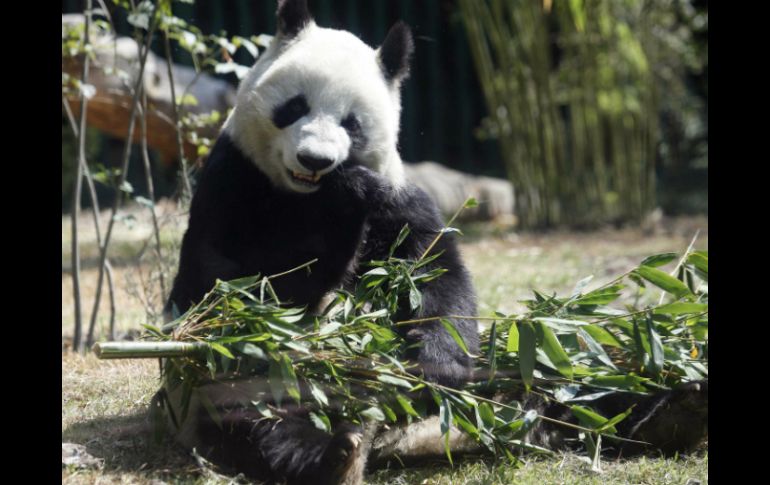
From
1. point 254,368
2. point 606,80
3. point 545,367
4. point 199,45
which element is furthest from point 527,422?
point 606,80

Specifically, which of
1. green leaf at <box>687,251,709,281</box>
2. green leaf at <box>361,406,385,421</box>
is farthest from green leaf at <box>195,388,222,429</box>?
green leaf at <box>687,251,709,281</box>

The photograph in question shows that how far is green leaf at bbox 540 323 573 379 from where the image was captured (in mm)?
3213

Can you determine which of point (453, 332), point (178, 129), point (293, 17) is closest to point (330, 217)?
point (453, 332)

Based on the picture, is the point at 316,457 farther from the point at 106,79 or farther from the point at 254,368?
→ the point at 106,79

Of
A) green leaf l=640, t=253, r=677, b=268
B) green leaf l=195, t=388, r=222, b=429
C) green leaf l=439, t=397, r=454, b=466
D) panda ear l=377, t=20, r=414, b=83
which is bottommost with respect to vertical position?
green leaf l=439, t=397, r=454, b=466

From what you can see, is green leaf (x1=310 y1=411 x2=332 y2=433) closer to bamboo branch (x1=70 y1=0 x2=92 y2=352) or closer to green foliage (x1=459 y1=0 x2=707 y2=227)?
bamboo branch (x1=70 y1=0 x2=92 y2=352)

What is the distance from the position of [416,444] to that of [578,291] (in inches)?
36.3

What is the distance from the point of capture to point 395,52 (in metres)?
4.14

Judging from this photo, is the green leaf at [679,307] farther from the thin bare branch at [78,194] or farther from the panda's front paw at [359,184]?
the thin bare branch at [78,194]

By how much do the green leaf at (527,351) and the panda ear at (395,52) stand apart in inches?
59.4

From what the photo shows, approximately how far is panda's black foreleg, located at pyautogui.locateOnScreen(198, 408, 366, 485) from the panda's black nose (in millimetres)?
989

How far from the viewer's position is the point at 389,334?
10.9 feet

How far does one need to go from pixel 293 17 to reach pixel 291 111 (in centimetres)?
60

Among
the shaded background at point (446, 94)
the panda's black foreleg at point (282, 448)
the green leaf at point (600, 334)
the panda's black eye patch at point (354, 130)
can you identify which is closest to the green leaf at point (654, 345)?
the green leaf at point (600, 334)
